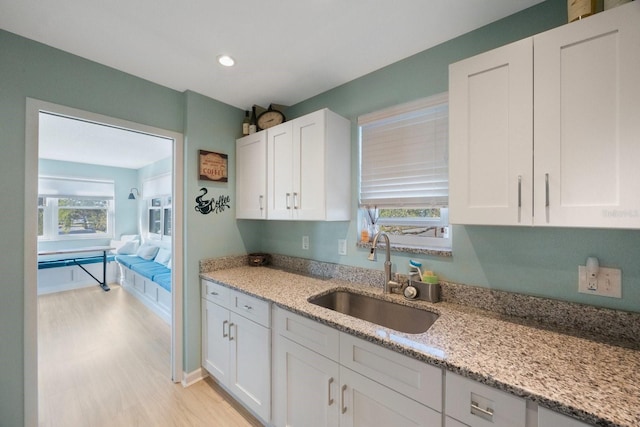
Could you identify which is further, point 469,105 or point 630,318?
point 469,105

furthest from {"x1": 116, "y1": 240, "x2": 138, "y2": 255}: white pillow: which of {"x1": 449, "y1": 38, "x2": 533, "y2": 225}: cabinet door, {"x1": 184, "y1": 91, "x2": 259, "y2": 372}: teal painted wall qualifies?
{"x1": 449, "y1": 38, "x2": 533, "y2": 225}: cabinet door

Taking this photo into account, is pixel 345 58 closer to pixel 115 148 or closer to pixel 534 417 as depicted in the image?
pixel 534 417

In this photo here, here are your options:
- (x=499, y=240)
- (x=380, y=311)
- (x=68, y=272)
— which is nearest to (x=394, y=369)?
(x=380, y=311)

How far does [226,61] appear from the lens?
68.3 inches

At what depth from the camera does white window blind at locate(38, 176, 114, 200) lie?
4.75m

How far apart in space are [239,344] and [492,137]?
1.94 m

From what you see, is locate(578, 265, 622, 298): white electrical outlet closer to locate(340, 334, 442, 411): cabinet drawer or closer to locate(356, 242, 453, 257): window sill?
locate(356, 242, 453, 257): window sill

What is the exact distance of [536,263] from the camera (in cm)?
128

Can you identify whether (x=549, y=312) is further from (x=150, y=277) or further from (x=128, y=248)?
(x=128, y=248)

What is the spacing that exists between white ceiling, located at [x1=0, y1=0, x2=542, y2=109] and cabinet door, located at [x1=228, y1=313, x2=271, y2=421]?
1.75 meters

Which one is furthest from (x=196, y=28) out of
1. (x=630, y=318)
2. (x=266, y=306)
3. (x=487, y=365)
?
(x=630, y=318)

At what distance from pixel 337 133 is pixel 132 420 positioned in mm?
2424

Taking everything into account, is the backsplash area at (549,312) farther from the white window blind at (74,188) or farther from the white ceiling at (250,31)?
the white window blind at (74,188)

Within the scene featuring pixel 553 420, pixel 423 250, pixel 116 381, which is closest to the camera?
pixel 553 420
